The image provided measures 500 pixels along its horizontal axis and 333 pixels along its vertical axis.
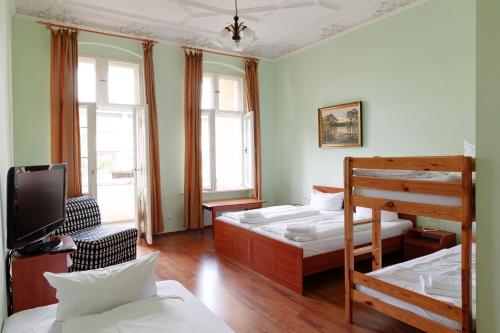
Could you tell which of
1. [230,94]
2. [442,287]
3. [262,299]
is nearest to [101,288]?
[262,299]

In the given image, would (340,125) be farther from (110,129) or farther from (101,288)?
(110,129)

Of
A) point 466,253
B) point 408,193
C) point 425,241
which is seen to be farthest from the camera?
point 425,241

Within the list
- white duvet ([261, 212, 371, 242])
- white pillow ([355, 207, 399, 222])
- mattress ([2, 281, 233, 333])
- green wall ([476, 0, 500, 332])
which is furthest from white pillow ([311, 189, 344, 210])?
mattress ([2, 281, 233, 333])

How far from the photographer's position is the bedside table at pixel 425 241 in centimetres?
371

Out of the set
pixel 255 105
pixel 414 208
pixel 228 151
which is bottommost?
pixel 414 208

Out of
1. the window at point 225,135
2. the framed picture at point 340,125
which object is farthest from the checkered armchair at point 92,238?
the framed picture at point 340,125

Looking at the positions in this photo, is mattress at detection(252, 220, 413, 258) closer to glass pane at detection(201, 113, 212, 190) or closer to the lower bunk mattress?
the lower bunk mattress

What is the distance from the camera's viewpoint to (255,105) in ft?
20.3

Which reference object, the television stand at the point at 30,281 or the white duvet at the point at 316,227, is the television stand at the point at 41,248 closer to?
the television stand at the point at 30,281

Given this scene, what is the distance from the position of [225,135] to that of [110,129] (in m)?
2.34

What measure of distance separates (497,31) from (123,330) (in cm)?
226

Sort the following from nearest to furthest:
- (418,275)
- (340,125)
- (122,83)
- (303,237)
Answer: (418,275), (303,237), (340,125), (122,83)

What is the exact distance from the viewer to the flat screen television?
2080 mm

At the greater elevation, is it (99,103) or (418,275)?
(99,103)
